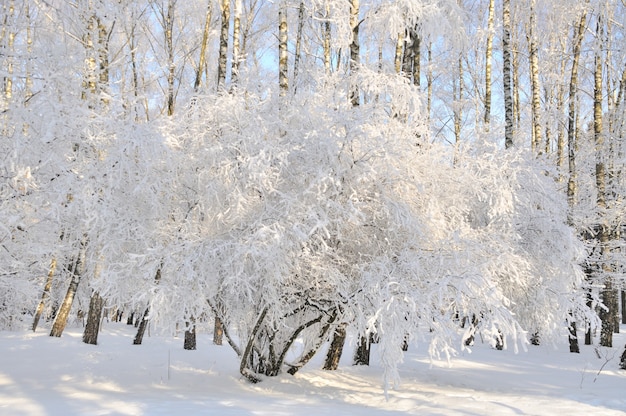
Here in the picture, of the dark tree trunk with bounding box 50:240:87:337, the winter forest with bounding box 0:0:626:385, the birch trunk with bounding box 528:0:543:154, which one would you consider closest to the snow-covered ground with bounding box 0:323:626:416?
the dark tree trunk with bounding box 50:240:87:337

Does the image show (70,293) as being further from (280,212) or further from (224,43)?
(280,212)

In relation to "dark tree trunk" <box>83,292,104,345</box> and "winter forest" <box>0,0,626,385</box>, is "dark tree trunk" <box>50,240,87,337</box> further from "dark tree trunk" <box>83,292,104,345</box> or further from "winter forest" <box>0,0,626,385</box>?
"winter forest" <box>0,0,626,385</box>

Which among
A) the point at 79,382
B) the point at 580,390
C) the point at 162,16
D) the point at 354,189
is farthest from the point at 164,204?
the point at 162,16

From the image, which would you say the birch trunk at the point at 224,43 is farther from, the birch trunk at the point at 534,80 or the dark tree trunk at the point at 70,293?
the birch trunk at the point at 534,80

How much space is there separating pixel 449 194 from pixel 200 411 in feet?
13.3

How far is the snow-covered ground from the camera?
5.93 meters

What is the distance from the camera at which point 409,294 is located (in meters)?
5.61

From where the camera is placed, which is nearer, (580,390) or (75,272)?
(580,390)

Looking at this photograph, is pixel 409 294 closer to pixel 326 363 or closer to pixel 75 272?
pixel 326 363

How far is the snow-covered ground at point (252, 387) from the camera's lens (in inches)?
234

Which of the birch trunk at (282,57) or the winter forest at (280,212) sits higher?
the birch trunk at (282,57)

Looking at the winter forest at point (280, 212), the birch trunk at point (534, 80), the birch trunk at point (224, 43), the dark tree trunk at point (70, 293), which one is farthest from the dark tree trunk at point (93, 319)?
the birch trunk at point (534, 80)

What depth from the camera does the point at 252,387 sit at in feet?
24.6

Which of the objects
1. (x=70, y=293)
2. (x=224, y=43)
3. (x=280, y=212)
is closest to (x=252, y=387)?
(x=280, y=212)
